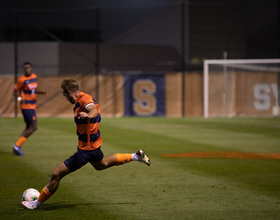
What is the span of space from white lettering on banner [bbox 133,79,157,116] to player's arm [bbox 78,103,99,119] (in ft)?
69.7

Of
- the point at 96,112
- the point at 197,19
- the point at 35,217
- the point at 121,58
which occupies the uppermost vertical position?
the point at 197,19

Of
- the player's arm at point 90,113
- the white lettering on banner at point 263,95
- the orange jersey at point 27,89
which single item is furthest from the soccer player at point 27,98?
the white lettering on banner at point 263,95

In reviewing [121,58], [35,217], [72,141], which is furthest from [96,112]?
[121,58]

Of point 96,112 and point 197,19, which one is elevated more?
point 197,19

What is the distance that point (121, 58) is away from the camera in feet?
123

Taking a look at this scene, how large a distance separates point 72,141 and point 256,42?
3908 centimetres

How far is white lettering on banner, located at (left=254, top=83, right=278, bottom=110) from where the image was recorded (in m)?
26.1

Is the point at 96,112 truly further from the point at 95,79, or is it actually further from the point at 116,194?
the point at 95,79

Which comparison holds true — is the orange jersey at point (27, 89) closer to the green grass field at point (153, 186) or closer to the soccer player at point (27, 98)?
the soccer player at point (27, 98)

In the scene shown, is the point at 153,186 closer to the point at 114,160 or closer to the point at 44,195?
the point at 114,160

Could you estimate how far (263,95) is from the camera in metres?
26.2

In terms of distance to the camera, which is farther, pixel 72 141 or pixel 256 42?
pixel 256 42

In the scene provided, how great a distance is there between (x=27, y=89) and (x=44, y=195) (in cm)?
563

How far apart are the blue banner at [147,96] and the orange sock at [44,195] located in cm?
2111
